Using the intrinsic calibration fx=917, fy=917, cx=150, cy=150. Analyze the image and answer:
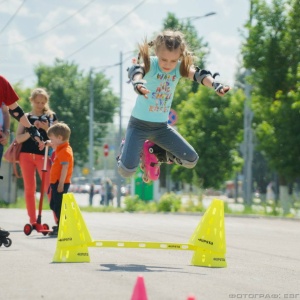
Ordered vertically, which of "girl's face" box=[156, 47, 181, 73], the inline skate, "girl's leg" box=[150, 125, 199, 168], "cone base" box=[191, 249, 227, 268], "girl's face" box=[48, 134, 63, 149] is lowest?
"cone base" box=[191, 249, 227, 268]

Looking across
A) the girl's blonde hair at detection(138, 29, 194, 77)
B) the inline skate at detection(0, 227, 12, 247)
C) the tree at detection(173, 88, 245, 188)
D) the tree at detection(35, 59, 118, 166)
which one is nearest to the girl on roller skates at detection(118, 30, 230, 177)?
the girl's blonde hair at detection(138, 29, 194, 77)

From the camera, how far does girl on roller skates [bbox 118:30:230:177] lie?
841cm

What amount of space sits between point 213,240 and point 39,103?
13.9 ft

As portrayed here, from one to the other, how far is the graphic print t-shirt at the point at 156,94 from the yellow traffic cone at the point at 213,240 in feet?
3.36

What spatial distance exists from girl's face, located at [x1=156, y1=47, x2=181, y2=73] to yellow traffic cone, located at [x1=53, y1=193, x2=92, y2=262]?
58.2 inches

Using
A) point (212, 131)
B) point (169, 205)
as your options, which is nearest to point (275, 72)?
point (169, 205)

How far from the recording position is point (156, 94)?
8555 mm

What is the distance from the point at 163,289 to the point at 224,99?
36.3 metres

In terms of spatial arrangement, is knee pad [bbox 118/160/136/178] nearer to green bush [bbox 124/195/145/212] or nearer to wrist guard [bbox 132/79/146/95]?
wrist guard [bbox 132/79/146/95]

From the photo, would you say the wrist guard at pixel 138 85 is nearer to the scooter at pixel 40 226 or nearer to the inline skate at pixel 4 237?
the inline skate at pixel 4 237

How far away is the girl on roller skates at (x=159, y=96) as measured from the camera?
8.41 metres

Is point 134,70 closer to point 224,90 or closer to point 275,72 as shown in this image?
point 224,90

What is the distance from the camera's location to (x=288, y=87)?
92.4 ft

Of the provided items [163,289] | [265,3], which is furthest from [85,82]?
[163,289]
